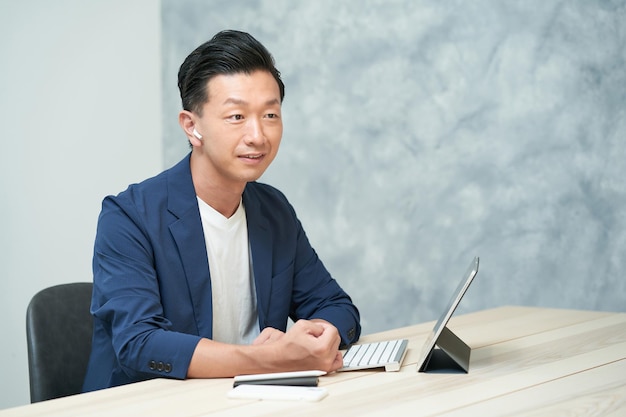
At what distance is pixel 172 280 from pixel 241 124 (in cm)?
40

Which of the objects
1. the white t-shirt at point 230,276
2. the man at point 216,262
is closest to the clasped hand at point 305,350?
the man at point 216,262

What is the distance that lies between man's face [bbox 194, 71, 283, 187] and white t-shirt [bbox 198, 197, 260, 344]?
0.16 metres

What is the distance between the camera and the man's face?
1890mm

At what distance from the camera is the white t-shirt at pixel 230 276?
80.0 inches

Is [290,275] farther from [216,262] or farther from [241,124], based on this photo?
[241,124]

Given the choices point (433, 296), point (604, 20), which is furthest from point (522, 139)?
point (433, 296)

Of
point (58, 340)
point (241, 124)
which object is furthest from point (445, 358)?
point (58, 340)

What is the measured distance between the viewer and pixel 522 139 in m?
3.37

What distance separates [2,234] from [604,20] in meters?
2.65

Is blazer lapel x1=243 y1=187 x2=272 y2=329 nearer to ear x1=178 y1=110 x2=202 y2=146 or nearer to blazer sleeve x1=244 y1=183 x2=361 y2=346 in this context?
blazer sleeve x1=244 y1=183 x2=361 y2=346

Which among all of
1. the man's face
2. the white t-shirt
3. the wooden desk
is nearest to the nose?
the man's face

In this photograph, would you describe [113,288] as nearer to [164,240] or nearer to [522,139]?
[164,240]

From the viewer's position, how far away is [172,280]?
1863mm

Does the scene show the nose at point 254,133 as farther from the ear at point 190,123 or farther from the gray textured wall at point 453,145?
the gray textured wall at point 453,145
